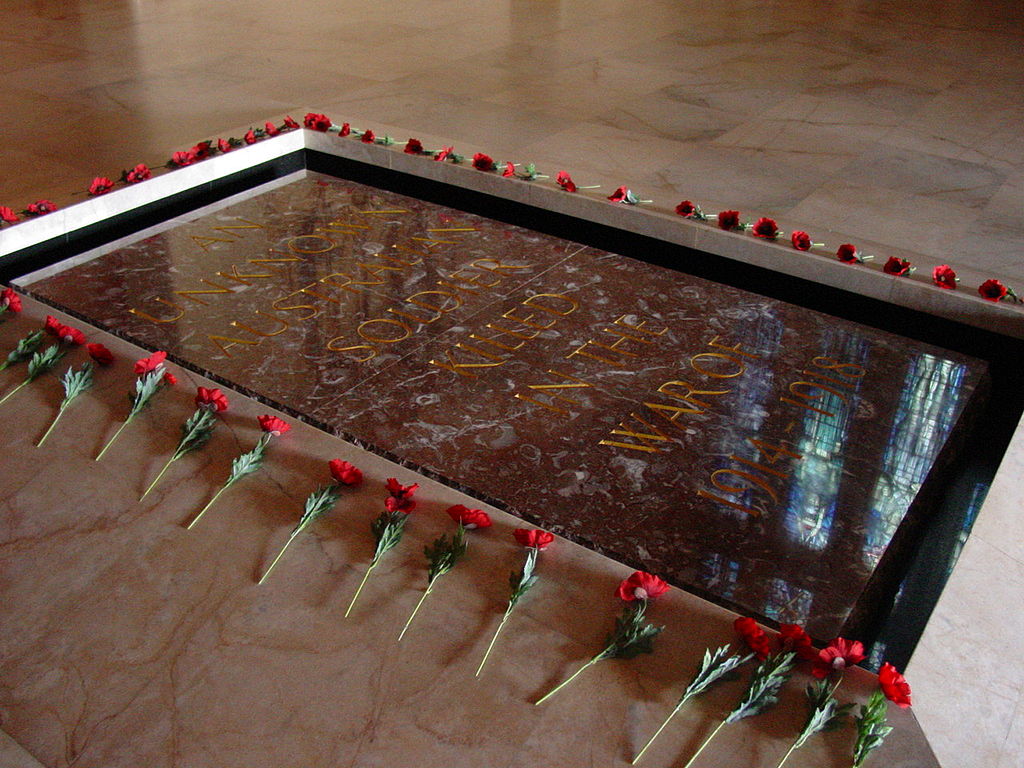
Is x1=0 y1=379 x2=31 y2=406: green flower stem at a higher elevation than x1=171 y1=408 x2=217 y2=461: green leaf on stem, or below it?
below

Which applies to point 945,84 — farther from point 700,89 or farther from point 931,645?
point 931,645

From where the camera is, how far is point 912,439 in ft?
10.1

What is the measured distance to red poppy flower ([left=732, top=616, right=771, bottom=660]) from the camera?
84.7 inches

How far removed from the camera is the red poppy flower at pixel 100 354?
10.2 ft

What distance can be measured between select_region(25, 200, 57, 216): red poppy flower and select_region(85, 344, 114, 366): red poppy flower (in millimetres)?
1263

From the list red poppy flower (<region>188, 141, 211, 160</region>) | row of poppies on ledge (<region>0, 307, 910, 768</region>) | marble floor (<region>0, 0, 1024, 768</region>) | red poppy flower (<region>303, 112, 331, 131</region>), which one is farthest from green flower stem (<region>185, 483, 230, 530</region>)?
red poppy flower (<region>303, 112, 331, 131</region>)

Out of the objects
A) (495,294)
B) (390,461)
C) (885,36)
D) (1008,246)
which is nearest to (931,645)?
(390,461)

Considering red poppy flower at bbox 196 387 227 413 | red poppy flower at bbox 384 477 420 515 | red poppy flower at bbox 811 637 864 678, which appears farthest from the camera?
red poppy flower at bbox 196 387 227 413

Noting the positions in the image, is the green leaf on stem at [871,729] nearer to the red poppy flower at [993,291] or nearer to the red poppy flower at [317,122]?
the red poppy flower at [993,291]

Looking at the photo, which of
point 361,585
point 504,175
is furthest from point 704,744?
point 504,175

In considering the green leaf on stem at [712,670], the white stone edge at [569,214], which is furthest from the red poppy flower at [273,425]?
the white stone edge at [569,214]

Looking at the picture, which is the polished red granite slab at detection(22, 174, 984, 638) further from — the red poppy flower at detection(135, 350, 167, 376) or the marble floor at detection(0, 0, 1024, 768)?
the marble floor at detection(0, 0, 1024, 768)

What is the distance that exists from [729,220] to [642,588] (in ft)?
7.33

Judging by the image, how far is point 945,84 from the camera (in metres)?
6.39
